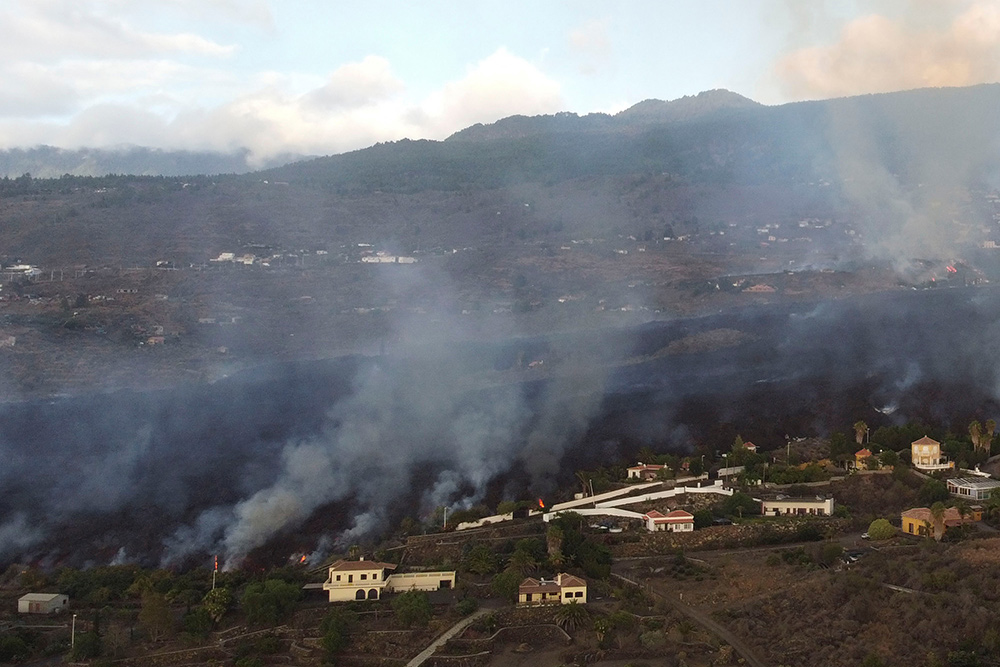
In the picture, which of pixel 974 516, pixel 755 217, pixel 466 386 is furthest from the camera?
pixel 755 217

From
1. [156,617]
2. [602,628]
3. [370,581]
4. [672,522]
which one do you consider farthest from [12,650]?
[672,522]

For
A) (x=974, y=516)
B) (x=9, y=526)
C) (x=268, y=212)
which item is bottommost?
(x=9, y=526)

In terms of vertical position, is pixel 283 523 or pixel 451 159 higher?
pixel 451 159

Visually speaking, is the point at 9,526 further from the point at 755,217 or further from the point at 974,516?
the point at 755,217

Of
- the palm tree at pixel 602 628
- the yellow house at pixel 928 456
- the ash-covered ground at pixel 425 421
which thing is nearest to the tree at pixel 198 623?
the ash-covered ground at pixel 425 421

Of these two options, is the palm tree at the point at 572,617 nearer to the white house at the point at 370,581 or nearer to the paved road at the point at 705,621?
the paved road at the point at 705,621

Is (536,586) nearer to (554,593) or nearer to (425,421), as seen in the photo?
(554,593)

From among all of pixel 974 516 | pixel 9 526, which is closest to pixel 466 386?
pixel 9 526
